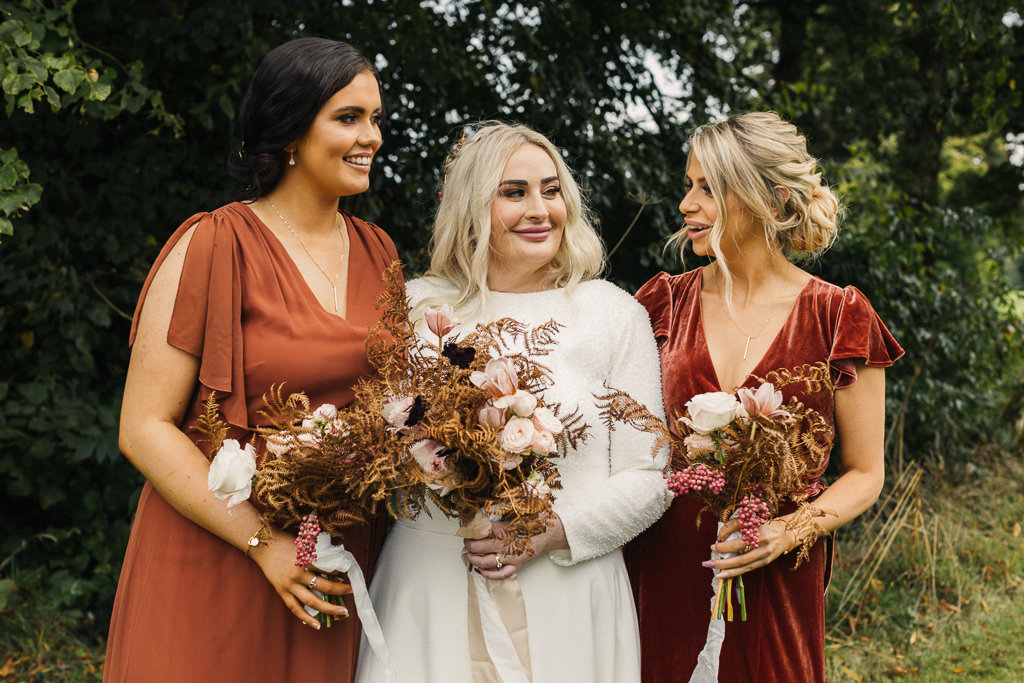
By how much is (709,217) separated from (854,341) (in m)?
0.59

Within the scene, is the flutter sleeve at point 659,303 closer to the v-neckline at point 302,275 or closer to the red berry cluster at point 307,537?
the v-neckline at point 302,275

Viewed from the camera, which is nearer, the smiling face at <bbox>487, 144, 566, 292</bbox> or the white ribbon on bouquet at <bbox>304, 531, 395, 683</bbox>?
the white ribbon on bouquet at <bbox>304, 531, 395, 683</bbox>

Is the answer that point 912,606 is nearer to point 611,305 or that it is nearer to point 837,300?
point 837,300

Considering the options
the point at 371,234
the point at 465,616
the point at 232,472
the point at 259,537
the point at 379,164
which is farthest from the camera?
the point at 379,164

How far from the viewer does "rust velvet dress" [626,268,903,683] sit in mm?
2613

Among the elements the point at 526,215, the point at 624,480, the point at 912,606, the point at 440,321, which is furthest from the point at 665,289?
the point at 912,606

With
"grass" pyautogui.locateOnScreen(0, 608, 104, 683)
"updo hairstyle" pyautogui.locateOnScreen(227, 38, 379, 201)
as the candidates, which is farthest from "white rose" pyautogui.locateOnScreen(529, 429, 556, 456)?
"grass" pyautogui.locateOnScreen(0, 608, 104, 683)

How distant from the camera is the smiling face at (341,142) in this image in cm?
254

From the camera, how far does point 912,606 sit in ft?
17.8

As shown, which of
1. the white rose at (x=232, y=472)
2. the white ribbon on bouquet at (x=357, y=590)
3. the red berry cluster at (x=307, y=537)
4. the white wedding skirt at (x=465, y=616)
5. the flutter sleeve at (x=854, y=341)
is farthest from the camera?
the flutter sleeve at (x=854, y=341)

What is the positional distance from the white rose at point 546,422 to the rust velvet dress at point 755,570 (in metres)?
0.57

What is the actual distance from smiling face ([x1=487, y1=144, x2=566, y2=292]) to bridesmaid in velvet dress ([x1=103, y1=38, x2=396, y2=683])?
0.48 meters

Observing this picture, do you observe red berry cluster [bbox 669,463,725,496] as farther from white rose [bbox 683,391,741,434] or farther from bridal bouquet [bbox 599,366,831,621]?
white rose [bbox 683,391,741,434]

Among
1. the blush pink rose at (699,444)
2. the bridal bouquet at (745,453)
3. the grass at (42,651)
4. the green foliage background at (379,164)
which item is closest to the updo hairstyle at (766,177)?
the bridal bouquet at (745,453)
